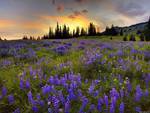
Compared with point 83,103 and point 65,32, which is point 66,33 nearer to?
point 65,32

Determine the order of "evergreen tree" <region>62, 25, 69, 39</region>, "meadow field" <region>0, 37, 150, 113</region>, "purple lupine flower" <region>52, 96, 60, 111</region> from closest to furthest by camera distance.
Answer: "purple lupine flower" <region>52, 96, 60, 111</region> → "meadow field" <region>0, 37, 150, 113</region> → "evergreen tree" <region>62, 25, 69, 39</region>

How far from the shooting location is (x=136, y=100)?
206 inches

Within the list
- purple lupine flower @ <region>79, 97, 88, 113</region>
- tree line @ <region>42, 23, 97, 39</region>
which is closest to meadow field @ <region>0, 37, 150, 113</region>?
purple lupine flower @ <region>79, 97, 88, 113</region>

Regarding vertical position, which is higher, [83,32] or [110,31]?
[110,31]

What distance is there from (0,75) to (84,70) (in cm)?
208

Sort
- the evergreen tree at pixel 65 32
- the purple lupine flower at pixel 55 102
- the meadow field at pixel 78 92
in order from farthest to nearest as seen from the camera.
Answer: the evergreen tree at pixel 65 32 < the meadow field at pixel 78 92 < the purple lupine flower at pixel 55 102

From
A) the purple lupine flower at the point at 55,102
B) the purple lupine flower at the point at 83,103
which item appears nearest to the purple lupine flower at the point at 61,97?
the purple lupine flower at the point at 55,102

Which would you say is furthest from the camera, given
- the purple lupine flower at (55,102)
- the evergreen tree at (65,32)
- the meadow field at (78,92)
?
the evergreen tree at (65,32)

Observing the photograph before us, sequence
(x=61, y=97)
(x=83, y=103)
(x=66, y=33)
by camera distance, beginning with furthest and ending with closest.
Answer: (x=66, y=33), (x=61, y=97), (x=83, y=103)

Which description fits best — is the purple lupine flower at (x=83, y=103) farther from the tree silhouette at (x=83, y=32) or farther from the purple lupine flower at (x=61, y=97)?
the tree silhouette at (x=83, y=32)

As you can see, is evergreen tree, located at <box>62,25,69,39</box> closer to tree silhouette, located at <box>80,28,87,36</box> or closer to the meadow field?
tree silhouette, located at <box>80,28,87,36</box>

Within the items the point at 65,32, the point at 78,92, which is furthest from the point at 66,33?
the point at 78,92

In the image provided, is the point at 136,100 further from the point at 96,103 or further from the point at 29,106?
the point at 29,106

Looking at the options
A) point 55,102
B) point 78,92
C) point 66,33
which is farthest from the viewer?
point 66,33
